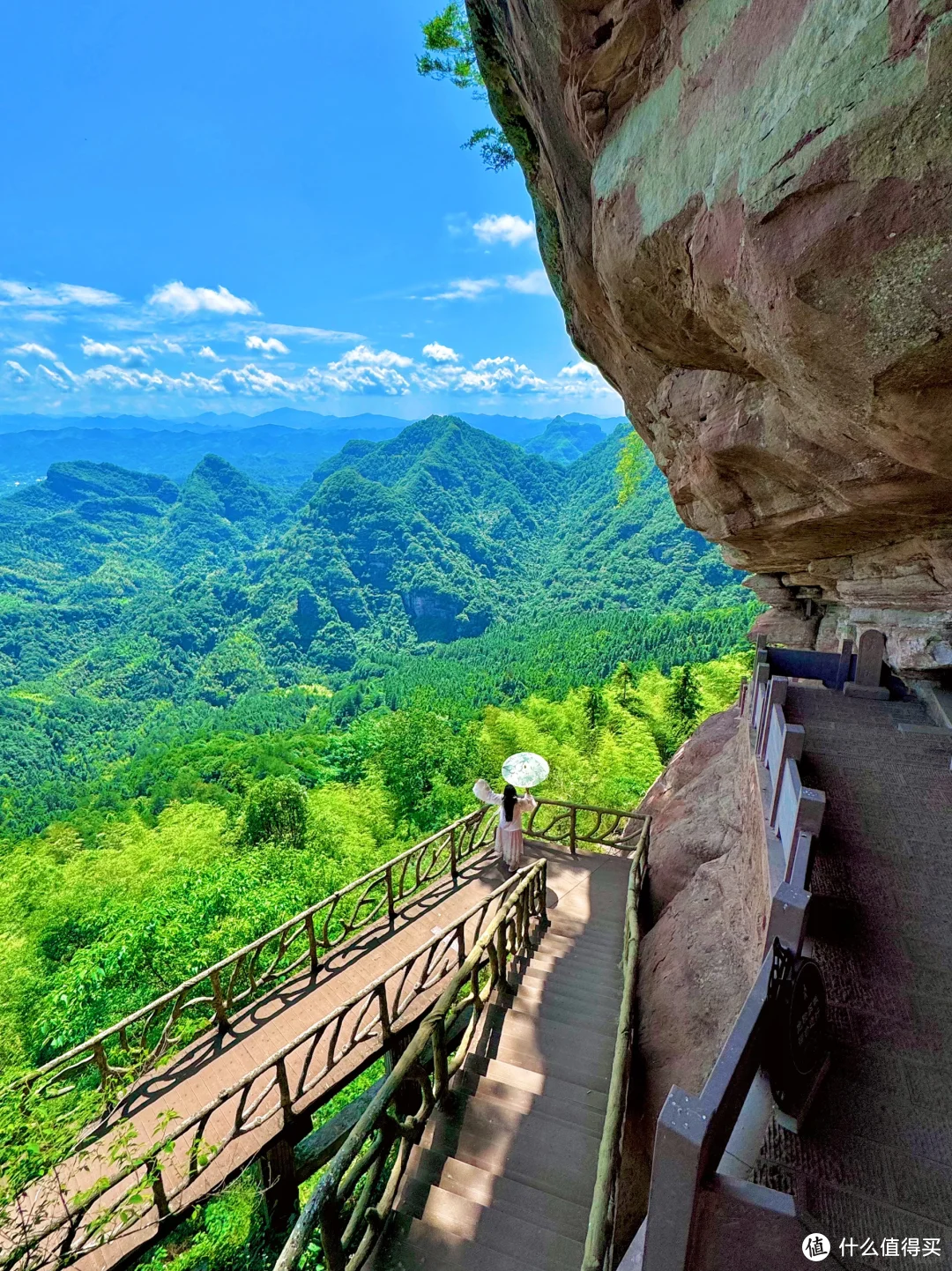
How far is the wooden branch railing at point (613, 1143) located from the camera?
308 centimetres

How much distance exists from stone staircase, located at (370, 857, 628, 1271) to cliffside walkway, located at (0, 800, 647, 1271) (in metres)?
0.09

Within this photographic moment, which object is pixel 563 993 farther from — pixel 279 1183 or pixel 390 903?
pixel 279 1183

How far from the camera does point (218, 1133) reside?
556 cm

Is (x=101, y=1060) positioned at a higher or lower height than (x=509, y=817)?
lower

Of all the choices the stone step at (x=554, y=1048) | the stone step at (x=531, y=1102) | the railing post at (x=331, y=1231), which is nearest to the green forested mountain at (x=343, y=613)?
the stone step at (x=554, y=1048)

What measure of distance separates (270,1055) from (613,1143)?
4.20 meters

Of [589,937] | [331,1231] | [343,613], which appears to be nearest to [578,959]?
[589,937]

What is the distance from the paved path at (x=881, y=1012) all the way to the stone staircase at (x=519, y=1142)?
2.31m

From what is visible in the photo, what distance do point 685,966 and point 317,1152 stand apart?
18.2 ft

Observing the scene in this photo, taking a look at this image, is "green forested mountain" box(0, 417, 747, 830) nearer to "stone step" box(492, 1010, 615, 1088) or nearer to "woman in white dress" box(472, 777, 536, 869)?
"woman in white dress" box(472, 777, 536, 869)

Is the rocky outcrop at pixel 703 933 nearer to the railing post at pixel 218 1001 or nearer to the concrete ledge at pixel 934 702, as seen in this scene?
the concrete ledge at pixel 934 702

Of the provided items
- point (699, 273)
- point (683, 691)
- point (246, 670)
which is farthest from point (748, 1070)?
point (246, 670)

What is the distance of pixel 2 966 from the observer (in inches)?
539

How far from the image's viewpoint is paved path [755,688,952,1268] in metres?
2.23
